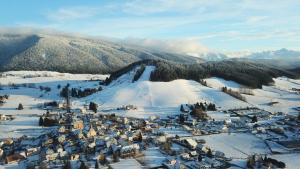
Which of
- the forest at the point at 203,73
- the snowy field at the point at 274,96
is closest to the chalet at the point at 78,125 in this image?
the snowy field at the point at 274,96

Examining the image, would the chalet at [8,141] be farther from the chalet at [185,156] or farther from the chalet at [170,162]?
the chalet at [185,156]

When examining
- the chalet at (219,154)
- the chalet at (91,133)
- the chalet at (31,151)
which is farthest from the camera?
the chalet at (91,133)

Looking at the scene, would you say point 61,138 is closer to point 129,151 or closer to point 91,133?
point 91,133

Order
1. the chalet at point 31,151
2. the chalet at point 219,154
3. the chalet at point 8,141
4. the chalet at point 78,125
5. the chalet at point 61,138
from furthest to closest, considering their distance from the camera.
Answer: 1. the chalet at point 78,125
2. the chalet at point 8,141
3. the chalet at point 61,138
4. the chalet at point 31,151
5. the chalet at point 219,154

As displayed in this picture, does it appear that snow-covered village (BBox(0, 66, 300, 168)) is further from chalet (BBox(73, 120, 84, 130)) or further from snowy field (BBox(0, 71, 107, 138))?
snowy field (BBox(0, 71, 107, 138))

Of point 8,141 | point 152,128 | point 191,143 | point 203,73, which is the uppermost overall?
point 203,73

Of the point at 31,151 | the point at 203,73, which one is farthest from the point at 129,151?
the point at 203,73

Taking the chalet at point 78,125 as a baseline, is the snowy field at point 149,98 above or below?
above

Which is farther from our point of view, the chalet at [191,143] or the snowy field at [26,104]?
the snowy field at [26,104]

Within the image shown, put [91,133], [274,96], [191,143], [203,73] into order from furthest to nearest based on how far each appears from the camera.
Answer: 1. [203,73]
2. [274,96]
3. [91,133]
4. [191,143]

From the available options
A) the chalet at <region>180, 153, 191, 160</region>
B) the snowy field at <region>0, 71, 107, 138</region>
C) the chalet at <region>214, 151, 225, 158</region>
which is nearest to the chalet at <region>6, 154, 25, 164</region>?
the snowy field at <region>0, 71, 107, 138</region>

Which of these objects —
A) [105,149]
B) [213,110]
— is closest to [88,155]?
[105,149]

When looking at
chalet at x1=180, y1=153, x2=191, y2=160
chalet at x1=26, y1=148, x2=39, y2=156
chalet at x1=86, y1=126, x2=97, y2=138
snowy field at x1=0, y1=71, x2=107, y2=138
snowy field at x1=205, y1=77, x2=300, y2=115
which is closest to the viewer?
chalet at x1=180, y1=153, x2=191, y2=160
